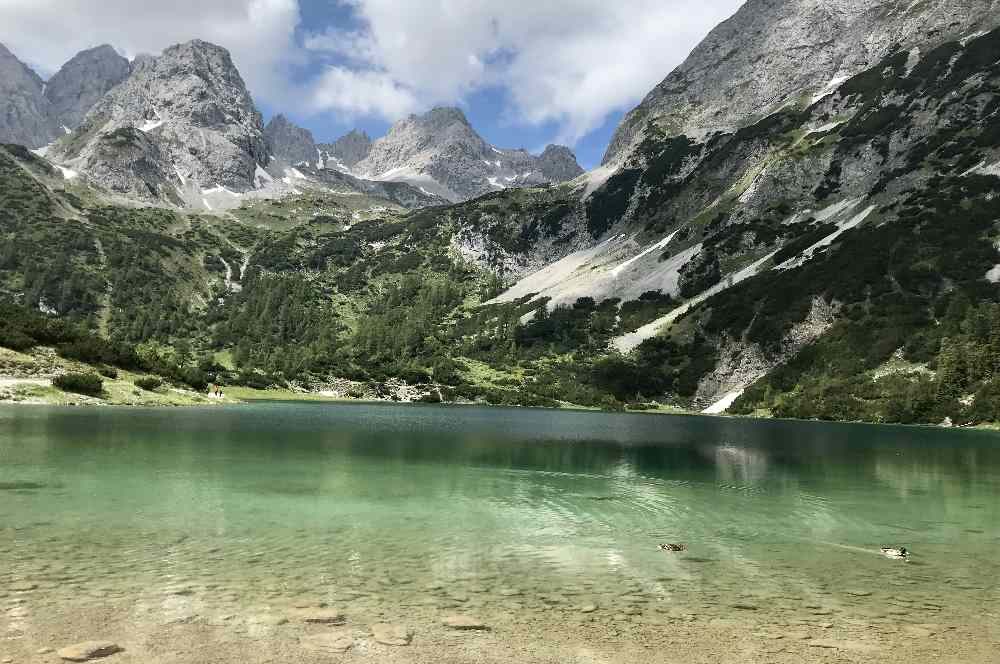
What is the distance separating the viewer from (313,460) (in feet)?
140

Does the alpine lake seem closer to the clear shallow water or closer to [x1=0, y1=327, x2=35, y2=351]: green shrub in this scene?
the clear shallow water

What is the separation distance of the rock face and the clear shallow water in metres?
1.84

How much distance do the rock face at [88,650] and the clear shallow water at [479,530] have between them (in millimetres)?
1837

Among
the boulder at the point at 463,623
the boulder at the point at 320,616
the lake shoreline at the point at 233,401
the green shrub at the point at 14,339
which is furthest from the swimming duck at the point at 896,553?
the green shrub at the point at 14,339

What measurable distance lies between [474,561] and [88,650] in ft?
33.4

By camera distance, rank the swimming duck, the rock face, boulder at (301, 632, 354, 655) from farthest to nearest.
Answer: the swimming duck < boulder at (301, 632, 354, 655) < the rock face

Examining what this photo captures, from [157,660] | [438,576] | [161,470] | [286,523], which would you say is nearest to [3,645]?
[157,660]

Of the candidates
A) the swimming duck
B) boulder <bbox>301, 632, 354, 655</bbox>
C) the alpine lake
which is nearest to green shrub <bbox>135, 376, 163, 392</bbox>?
the alpine lake

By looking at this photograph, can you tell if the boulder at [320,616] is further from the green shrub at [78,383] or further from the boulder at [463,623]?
the green shrub at [78,383]

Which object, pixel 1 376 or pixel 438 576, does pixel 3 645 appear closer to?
pixel 438 576

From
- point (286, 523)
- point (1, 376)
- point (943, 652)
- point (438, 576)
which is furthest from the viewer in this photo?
point (1, 376)

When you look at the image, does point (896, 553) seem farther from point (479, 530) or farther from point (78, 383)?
point (78, 383)

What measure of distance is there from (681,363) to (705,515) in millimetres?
163314

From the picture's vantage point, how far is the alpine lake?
12.4m
